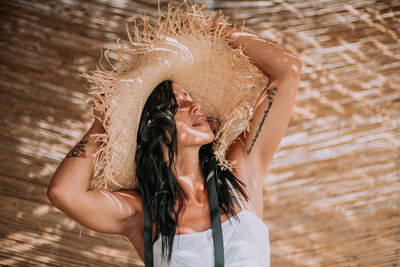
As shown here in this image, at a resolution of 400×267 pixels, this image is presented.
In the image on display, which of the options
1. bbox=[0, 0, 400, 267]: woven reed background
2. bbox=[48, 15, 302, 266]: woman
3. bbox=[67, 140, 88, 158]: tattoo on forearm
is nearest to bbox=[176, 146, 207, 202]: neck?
bbox=[48, 15, 302, 266]: woman

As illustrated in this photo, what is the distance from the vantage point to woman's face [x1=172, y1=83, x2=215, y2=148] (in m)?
1.66

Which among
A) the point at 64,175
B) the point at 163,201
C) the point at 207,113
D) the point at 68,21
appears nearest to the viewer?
the point at 64,175

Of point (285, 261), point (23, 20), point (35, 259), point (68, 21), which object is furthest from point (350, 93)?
point (35, 259)

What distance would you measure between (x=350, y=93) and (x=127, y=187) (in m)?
1.79

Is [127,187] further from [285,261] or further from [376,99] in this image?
[376,99]

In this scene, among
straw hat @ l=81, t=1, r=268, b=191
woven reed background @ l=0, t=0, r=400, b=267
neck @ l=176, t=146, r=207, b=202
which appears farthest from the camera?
woven reed background @ l=0, t=0, r=400, b=267

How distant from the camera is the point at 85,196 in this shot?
1515 mm

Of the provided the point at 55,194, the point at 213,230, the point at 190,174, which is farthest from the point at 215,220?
the point at 55,194

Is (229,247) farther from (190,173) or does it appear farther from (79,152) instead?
→ (79,152)

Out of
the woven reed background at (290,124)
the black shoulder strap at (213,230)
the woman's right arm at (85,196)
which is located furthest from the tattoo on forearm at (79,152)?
the woven reed background at (290,124)

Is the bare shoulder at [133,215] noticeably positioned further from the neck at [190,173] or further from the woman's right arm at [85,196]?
the neck at [190,173]

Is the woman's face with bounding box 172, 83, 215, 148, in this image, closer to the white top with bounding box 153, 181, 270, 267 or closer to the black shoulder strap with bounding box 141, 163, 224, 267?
the black shoulder strap with bounding box 141, 163, 224, 267

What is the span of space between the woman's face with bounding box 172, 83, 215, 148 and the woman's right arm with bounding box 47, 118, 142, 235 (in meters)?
0.31

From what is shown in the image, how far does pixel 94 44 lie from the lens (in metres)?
2.82
